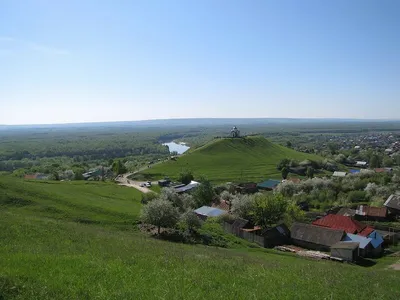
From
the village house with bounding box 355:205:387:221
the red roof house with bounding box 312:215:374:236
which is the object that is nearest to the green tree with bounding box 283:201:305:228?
the red roof house with bounding box 312:215:374:236

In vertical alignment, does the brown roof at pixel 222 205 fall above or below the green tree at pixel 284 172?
→ above

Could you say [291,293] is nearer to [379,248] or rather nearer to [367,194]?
[379,248]

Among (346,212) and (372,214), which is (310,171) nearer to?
(372,214)

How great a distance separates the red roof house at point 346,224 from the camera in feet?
151

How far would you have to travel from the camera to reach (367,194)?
245 ft

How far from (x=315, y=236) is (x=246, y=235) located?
28.1ft

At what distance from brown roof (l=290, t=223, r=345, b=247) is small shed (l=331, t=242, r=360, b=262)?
11.7 ft

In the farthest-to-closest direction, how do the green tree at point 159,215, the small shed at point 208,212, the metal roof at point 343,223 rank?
the small shed at point 208,212 < the metal roof at point 343,223 < the green tree at point 159,215

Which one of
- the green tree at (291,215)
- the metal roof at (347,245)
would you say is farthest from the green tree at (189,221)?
the green tree at (291,215)

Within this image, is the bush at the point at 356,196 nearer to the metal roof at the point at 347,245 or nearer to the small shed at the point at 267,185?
the small shed at the point at 267,185

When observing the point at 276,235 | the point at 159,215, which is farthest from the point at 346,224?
the point at 159,215

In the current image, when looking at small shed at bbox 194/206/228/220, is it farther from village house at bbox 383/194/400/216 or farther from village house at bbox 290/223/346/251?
village house at bbox 383/194/400/216

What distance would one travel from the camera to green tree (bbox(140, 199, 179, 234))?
34.8 metres

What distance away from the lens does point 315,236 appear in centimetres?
4247
